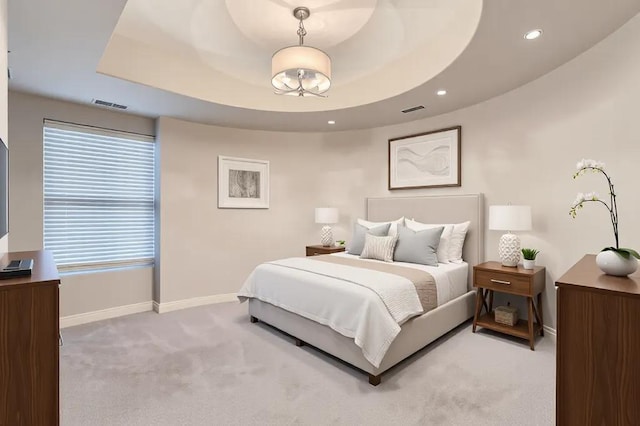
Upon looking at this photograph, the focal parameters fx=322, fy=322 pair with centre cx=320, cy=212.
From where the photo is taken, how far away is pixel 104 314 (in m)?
3.86

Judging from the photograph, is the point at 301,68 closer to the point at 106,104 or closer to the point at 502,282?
the point at 106,104

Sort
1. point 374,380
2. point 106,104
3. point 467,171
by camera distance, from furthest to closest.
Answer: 1. point 467,171
2. point 106,104
3. point 374,380

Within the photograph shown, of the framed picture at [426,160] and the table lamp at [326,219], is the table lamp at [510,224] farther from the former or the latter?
the table lamp at [326,219]

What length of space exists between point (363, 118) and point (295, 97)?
0.97 m

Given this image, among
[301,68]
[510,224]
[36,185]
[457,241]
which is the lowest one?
[457,241]

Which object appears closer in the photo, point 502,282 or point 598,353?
point 598,353

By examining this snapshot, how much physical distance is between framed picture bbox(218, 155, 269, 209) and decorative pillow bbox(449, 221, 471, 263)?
2694 millimetres

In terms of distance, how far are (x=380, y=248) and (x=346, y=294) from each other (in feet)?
4.32

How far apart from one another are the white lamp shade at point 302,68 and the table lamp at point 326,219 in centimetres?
217

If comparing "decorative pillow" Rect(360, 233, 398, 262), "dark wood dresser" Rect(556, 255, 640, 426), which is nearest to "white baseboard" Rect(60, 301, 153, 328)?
"decorative pillow" Rect(360, 233, 398, 262)

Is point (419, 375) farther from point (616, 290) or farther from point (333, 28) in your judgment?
point (333, 28)

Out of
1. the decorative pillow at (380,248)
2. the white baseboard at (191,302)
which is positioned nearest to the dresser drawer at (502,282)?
the decorative pillow at (380,248)

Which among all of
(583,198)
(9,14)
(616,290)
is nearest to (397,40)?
(583,198)

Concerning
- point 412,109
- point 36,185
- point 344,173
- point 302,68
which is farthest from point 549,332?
point 36,185
